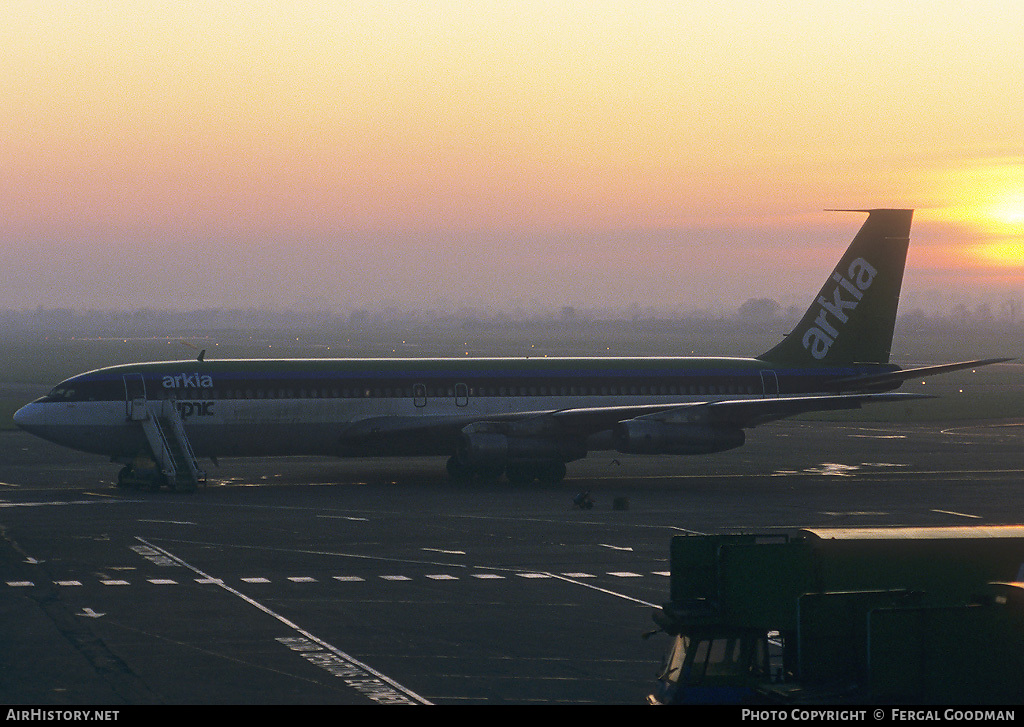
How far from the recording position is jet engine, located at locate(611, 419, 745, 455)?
146 ft

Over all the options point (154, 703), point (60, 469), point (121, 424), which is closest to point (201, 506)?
point (121, 424)

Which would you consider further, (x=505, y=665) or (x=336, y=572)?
(x=336, y=572)

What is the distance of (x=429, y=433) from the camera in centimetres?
4638

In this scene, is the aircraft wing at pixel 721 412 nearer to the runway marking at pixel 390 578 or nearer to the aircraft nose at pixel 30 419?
the runway marking at pixel 390 578

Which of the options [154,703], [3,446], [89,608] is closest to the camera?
[154,703]

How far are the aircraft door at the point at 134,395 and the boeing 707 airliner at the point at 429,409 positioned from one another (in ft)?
0.17

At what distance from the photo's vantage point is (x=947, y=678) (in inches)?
552

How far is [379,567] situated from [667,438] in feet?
58.7

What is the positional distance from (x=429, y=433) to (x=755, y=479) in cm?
1208

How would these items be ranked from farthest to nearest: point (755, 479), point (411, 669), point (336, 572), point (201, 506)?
1. point (755, 479)
2. point (201, 506)
3. point (336, 572)
4. point (411, 669)

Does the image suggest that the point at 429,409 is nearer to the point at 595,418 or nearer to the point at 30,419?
the point at 595,418

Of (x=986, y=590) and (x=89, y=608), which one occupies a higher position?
(x=986, y=590)

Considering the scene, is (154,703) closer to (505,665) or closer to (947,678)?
(505,665)

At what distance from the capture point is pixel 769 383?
5050cm
